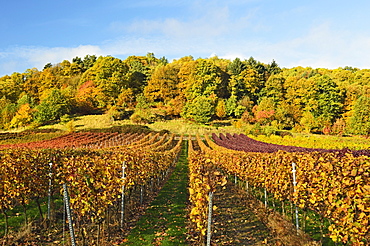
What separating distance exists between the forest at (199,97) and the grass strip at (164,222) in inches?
1261

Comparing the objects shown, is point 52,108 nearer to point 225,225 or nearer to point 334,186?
point 225,225

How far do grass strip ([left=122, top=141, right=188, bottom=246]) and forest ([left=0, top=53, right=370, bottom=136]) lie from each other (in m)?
32.0

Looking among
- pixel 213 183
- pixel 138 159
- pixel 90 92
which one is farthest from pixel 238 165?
pixel 90 92

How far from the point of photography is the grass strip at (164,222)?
610cm

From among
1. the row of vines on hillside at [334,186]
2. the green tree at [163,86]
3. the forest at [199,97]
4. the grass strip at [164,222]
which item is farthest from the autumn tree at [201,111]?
the row of vines on hillside at [334,186]

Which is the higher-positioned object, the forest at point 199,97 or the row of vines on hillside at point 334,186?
the forest at point 199,97

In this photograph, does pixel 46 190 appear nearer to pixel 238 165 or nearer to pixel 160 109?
pixel 238 165

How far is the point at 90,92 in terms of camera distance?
51812mm

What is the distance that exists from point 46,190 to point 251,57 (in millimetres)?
64014

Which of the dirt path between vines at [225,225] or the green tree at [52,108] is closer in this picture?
the dirt path between vines at [225,225]

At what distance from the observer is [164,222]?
290 inches

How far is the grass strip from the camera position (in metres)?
6.10

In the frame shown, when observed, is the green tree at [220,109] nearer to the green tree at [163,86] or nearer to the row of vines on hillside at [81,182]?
the green tree at [163,86]

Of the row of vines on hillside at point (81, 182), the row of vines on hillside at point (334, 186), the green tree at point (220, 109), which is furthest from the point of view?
the green tree at point (220, 109)
